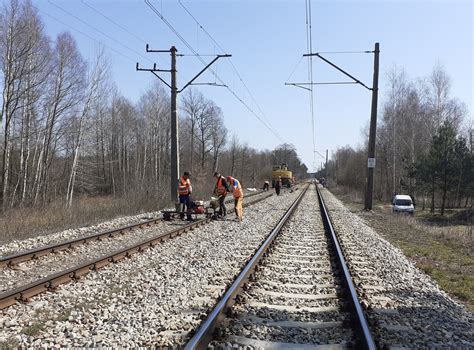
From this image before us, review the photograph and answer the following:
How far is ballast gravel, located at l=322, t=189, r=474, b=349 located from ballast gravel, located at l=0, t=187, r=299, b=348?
2.28m

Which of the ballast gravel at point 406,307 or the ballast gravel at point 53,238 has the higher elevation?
the ballast gravel at point 406,307

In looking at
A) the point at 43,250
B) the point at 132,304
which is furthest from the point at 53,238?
the point at 132,304

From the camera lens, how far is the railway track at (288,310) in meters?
5.02

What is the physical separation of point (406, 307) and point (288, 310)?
1806mm

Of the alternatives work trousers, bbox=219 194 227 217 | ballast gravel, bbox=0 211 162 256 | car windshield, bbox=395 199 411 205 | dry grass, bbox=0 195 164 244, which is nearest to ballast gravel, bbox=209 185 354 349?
ballast gravel, bbox=0 211 162 256

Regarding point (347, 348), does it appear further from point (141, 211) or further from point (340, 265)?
point (141, 211)

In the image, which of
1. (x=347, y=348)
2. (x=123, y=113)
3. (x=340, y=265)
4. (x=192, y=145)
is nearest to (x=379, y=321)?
(x=347, y=348)

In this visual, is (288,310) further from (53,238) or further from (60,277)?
(53,238)

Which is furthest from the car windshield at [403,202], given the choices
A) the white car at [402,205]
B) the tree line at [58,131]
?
the tree line at [58,131]

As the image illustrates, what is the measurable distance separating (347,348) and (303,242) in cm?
798

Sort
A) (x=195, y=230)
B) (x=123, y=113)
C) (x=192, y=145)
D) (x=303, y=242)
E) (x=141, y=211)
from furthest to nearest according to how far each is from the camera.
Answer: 1. (x=192, y=145)
2. (x=123, y=113)
3. (x=141, y=211)
4. (x=195, y=230)
5. (x=303, y=242)

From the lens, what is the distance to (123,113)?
6562 cm

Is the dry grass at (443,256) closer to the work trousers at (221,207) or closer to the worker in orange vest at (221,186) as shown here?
the worker in orange vest at (221,186)

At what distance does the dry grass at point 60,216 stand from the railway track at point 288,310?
7.71 m
